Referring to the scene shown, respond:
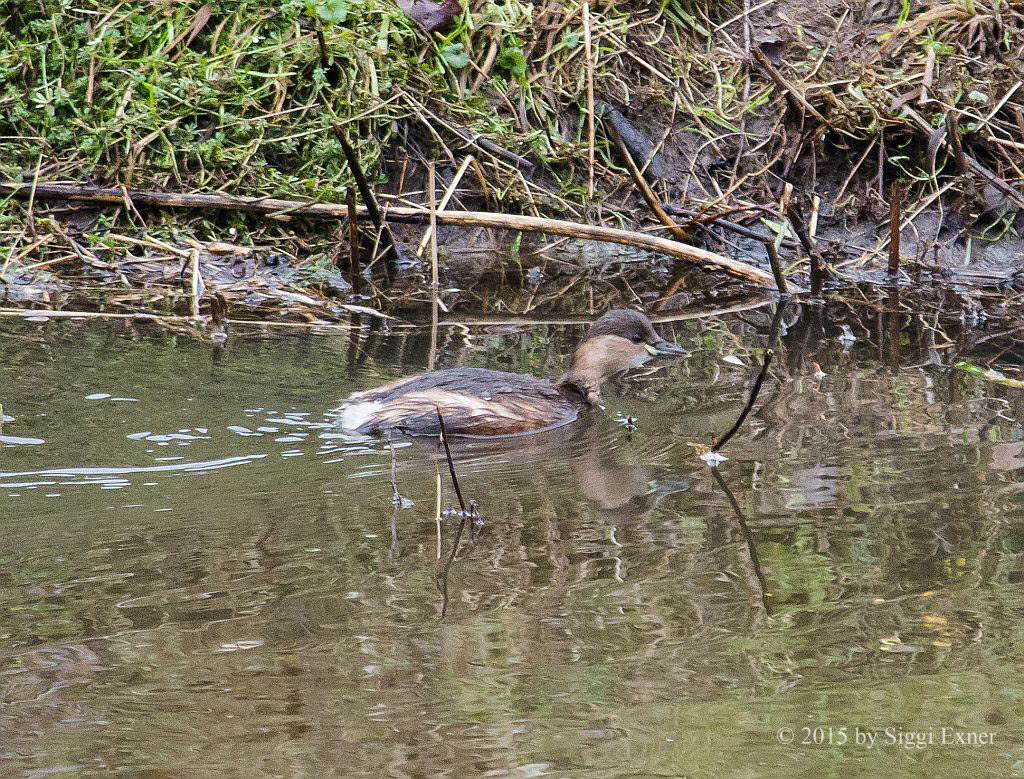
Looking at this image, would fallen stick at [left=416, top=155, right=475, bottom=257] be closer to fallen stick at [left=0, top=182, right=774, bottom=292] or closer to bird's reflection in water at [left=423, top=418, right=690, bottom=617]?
fallen stick at [left=0, top=182, right=774, bottom=292]

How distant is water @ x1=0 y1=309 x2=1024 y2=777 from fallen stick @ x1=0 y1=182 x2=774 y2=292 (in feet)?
6.50

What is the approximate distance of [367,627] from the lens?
335cm

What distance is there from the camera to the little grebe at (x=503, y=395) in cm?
571

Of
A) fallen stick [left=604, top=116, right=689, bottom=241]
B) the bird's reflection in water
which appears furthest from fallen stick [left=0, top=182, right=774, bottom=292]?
the bird's reflection in water

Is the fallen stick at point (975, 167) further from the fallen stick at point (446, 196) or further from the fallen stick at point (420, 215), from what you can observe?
the fallen stick at point (446, 196)

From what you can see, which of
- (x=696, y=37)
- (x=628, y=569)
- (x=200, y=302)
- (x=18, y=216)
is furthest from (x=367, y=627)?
(x=696, y=37)

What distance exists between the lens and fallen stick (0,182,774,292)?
315 inches

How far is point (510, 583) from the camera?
3.69 m

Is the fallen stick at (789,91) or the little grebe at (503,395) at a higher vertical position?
the fallen stick at (789,91)

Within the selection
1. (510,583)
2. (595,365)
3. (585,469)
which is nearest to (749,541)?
(510,583)

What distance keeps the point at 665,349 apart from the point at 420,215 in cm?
229

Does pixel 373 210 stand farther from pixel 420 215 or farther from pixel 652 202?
pixel 652 202

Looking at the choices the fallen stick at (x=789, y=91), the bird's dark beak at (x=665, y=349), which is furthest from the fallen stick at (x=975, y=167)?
the bird's dark beak at (x=665, y=349)

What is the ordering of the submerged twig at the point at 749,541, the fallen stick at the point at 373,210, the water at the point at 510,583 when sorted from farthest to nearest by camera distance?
the fallen stick at the point at 373,210, the submerged twig at the point at 749,541, the water at the point at 510,583
